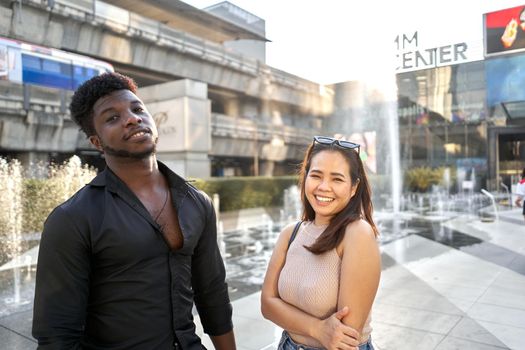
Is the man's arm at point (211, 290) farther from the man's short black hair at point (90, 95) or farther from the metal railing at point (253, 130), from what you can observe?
the metal railing at point (253, 130)

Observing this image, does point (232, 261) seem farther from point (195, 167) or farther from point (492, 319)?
point (195, 167)

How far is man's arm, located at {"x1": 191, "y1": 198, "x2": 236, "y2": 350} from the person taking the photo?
6.42ft

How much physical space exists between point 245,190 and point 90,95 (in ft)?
51.0

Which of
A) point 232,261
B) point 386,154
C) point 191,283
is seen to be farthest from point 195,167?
point 191,283

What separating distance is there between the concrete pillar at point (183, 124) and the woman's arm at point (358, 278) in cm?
1826

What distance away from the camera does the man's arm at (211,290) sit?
1956 millimetres

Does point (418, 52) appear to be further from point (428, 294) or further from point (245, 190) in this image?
point (245, 190)

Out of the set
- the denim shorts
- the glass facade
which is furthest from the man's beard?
the glass facade

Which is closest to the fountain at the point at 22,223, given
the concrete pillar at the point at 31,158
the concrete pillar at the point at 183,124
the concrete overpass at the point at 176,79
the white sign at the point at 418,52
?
the concrete overpass at the point at 176,79

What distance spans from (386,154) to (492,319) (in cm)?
2731

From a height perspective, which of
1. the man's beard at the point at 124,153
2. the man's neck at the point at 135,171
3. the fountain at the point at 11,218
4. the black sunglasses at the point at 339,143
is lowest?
the fountain at the point at 11,218

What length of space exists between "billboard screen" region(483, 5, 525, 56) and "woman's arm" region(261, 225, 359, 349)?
25.2 meters

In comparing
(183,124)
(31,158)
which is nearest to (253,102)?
(183,124)

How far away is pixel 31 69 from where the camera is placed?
44.5 ft
